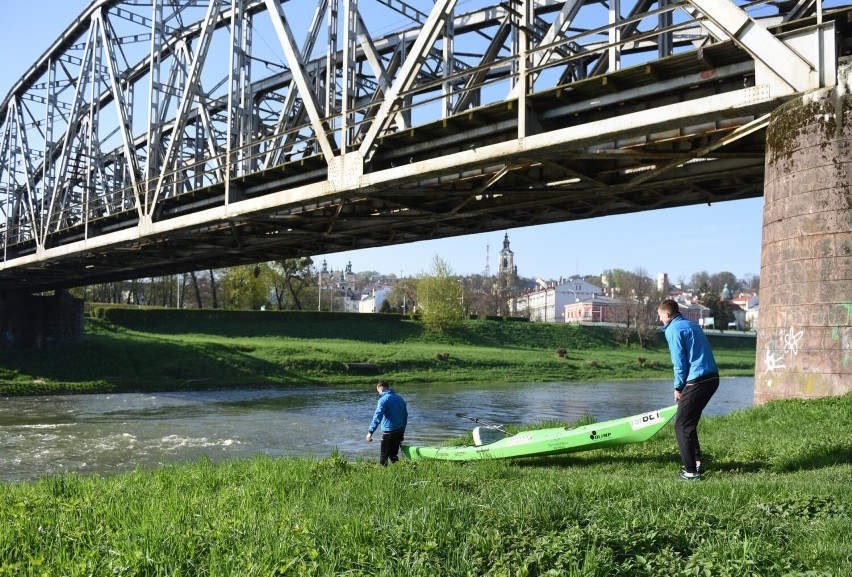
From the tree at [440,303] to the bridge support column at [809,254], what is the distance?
189 feet

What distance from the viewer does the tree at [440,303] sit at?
225ft

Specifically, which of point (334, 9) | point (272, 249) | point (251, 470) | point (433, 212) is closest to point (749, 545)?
point (251, 470)

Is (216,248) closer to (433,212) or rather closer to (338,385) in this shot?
(433,212)

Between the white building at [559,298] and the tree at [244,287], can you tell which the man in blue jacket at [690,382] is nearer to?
the tree at [244,287]

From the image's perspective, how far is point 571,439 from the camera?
10570mm

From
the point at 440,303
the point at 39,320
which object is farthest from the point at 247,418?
the point at 440,303

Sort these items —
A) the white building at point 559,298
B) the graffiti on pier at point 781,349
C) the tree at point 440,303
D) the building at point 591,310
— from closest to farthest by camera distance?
1. the graffiti on pier at point 781,349
2. the tree at point 440,303
3. the building at point 591,310
4. the white building at point 559,298

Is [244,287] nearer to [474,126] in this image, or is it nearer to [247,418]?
[247,418]

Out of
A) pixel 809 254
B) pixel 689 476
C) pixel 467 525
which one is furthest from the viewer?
pixel 809 254

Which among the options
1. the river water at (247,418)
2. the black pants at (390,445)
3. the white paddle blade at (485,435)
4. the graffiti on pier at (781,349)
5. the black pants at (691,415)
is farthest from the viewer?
the river water at (247,418)

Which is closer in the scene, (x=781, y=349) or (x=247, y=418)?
(x=781, y=349)

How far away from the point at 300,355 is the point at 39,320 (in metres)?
16.6

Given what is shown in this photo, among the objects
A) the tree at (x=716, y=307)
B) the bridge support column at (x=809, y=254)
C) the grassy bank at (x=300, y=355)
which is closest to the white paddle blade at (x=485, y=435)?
the bridge support column at (x=809, y=254)

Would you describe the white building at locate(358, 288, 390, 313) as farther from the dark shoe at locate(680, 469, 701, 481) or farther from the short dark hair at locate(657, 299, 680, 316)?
the dark shoe at locate(680, 469, 701, 481)
